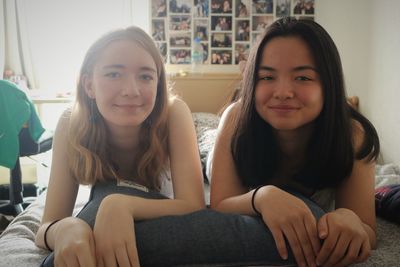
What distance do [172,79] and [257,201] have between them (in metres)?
2.19

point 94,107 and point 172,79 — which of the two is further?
Result: point 172,79

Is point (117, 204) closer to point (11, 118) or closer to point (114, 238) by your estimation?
point (114, 238)

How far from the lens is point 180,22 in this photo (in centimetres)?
284

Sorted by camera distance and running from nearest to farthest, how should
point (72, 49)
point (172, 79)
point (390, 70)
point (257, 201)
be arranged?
1. point (257, 201)
2. point (390, 70)
3. point (172, 79)
4. point (72, 49)

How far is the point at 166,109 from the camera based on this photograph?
1.05m

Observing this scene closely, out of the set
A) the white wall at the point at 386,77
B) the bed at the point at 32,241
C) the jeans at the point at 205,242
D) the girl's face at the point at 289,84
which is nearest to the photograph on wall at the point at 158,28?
the white wall at the point at 386,77

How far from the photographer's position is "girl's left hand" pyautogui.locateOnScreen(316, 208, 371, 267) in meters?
0.54

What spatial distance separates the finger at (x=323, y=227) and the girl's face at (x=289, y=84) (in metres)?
0.32

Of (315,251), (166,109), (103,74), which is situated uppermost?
(103,74)

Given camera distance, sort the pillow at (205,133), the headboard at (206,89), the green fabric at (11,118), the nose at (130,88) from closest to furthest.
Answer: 1. the nose at (130,88)
2. the pillow at (205,133)
3. the green fabric at (11,118)
4. the headboard at (206,89)

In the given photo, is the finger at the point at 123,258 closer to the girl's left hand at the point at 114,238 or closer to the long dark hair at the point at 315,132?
the girl's left hand at the point at 114,238

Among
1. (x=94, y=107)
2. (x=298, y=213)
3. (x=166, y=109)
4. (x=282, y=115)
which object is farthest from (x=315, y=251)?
(x=94, y=107)

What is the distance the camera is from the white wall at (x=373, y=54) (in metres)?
2.19

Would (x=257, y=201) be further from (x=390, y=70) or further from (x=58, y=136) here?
(x=390, y=70)
